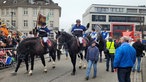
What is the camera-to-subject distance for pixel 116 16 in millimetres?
120000

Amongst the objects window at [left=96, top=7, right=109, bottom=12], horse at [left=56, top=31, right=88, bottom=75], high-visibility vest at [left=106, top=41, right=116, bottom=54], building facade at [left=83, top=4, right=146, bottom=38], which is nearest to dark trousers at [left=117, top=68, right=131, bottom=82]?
horse at [left=56, top=31, right=88, bottom=75]

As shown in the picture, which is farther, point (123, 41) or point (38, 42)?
point (38, 42)

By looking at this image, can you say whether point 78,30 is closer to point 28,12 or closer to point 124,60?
point 124,60

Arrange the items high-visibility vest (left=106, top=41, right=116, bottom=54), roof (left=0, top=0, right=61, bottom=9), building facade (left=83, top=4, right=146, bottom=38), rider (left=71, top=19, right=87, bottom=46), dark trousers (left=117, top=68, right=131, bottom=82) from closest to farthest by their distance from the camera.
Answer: dark trousers (left=117, top=68, right=131, bottom=82)
high-visibility vest (left=106, top=41, right=116, bottom=54)
rider (left=71, top=19, right=87, bottom=46)
roof (left=0, top=0, right=61, bottom=9)
building facade (left=83, top=4, right=146, bottom=38)

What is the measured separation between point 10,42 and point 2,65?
2714 mm

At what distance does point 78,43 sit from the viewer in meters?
15.4

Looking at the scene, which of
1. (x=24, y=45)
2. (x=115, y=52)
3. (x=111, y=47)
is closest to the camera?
(x=115, y=52)

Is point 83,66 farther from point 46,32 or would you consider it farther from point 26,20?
point 26,20

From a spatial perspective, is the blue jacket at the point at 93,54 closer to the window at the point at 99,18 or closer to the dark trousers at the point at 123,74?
the dark trousers at the point at 123,74

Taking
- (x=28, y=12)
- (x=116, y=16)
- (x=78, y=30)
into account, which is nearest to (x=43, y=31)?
(x=78, y=30)

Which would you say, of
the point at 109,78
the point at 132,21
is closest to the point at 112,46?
the point at 109,78

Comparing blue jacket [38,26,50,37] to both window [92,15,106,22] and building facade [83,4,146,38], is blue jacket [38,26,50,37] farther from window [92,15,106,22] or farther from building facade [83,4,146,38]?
window [92,15,106,22]

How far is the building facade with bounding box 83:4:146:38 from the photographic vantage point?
117 m

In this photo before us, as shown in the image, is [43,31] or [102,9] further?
[102,9]
